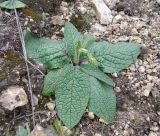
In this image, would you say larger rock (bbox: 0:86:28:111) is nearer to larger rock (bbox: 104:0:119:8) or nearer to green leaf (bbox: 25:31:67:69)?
green leaf (bbox: 25:31:67:69)

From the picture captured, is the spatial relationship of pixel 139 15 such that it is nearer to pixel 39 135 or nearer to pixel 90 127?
pixel 90 127

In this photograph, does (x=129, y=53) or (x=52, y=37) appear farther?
(x=52, y=37)

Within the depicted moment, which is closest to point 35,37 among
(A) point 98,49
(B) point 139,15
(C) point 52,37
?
(C) point 52,37

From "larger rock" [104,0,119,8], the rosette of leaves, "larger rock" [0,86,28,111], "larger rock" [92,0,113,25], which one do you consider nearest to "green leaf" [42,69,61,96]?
the rosette of leaves

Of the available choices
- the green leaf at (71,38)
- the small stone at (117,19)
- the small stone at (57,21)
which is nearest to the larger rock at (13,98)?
the green leaf at (71,38)

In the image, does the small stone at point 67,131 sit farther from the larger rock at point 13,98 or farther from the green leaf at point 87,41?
the green leaf at point 87,41

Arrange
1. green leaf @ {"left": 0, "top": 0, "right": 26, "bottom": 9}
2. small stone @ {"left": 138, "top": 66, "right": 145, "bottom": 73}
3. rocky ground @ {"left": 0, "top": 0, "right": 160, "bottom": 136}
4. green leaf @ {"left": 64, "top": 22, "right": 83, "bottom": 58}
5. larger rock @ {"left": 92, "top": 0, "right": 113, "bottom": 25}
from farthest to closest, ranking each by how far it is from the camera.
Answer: larger rock @ {"left": 92, "top": 0, "right": 113, "bottom": 25} < green leaf @ {"left": 0, "top": 0, "right": 26, "bottom": 9} < small stone @ {"left": 138, "top": 66, "right": 145, "bottom": 73} < green leaf @ {"left": 64, "top": 22, "right": 83, "bottom": 58} < rocky ground @ {"left": 0, "top": 0, "right": 160, "bottom": 136}

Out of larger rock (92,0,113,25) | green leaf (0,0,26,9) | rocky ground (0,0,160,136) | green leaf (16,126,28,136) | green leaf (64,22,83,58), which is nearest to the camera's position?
green leaf (16,126,28,136)

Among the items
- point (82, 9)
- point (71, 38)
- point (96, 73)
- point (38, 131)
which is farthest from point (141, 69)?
point (38, 131)
